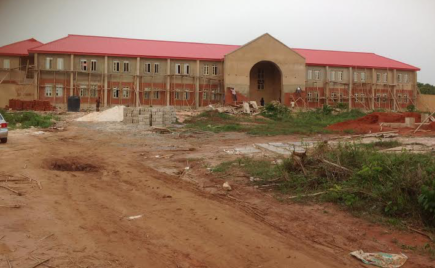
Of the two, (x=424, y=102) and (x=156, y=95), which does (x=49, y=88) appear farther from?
(x=424, y=102)

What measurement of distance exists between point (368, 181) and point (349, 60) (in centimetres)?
4629

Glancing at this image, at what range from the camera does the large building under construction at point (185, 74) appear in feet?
134

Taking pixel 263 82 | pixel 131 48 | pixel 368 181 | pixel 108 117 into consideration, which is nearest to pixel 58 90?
pixel 131 48

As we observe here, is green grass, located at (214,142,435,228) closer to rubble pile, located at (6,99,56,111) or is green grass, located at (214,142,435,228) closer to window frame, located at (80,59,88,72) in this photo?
rubble pile, located at (6,99,56,111)

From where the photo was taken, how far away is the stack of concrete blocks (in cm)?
2272

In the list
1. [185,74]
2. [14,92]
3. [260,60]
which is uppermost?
[260,60]

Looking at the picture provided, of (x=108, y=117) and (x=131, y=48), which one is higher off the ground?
(x=131, y=48)

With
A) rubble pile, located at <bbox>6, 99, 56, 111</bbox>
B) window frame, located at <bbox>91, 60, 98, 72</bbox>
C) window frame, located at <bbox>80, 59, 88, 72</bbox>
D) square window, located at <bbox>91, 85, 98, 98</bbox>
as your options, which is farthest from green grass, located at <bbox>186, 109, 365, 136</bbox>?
window frame, located at <bbox>80, 59, 88, 72</bbox>

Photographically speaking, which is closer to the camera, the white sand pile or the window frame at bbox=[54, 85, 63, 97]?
the white sand pile

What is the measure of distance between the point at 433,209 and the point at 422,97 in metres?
52.0

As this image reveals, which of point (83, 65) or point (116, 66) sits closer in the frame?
point (83, 65)

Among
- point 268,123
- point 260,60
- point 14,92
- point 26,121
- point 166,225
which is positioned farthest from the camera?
point 260,60

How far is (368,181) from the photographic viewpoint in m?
7.09

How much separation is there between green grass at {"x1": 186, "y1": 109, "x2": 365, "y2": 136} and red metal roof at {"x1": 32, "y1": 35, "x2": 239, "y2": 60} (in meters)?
15.5
